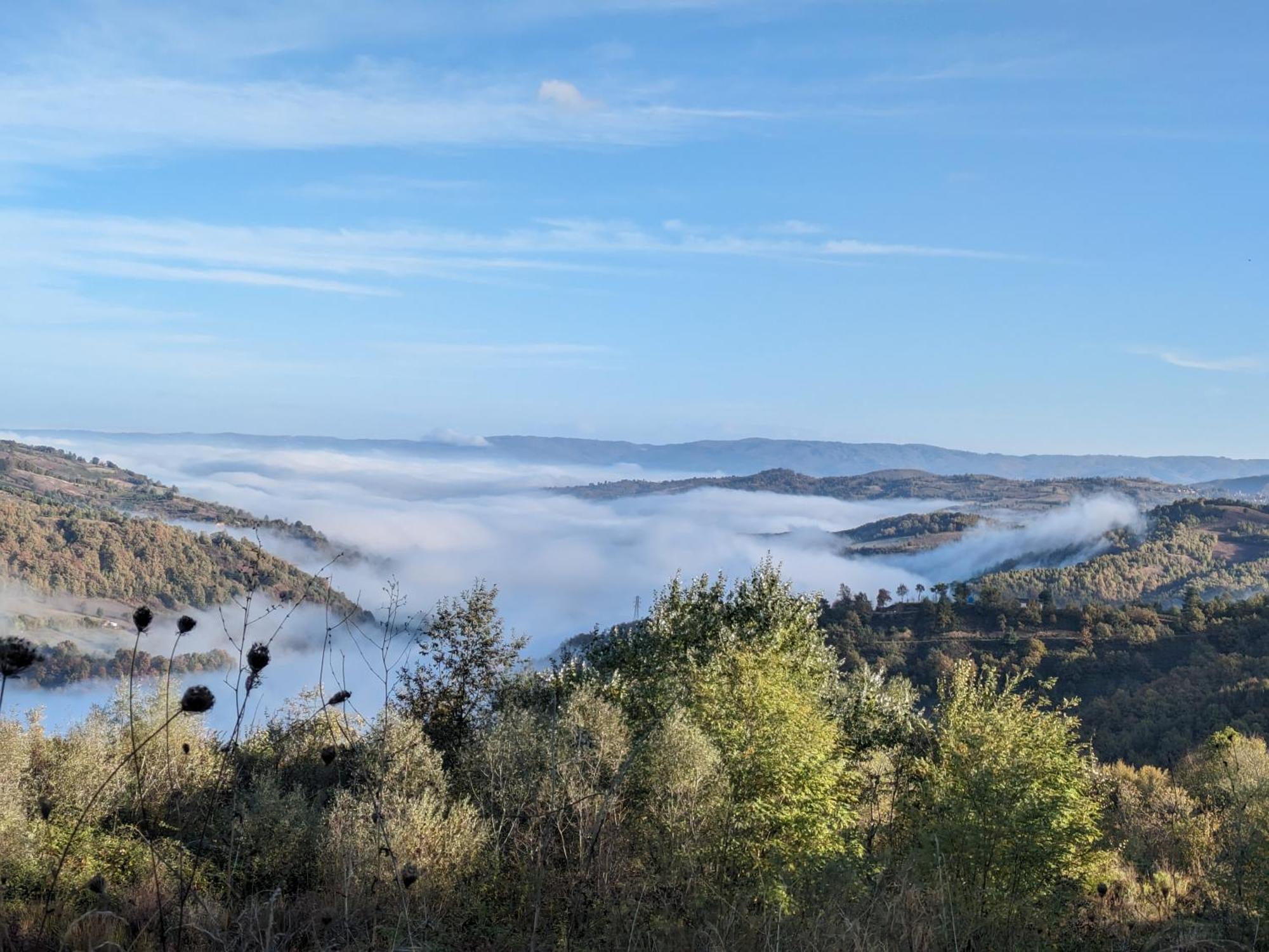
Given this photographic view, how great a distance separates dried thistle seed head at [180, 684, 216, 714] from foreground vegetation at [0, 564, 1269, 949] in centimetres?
25

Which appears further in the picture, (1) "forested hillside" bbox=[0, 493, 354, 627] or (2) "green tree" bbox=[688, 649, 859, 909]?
(1) "forested hillside" bbox=[0, 493, 354, 627]

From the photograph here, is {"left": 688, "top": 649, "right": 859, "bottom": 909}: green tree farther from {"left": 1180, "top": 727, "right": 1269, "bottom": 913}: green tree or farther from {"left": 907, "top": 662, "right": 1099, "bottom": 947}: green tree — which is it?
{"left": 1180, "top": 727, "right": 1269, "bottom": 913}: green tree

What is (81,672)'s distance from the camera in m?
155

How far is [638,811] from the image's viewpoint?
21.6 metres

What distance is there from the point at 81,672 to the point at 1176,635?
553 ft

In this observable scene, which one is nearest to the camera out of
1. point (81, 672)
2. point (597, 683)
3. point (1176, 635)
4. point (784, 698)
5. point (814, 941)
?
point (814, 941)

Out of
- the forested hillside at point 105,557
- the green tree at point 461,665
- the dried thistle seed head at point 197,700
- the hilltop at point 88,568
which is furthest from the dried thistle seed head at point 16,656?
the forested hillside at point 105,557

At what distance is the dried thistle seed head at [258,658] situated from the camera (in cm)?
323

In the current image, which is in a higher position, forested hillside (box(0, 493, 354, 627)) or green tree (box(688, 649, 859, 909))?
green tree (box(688, 649, 859, 909))

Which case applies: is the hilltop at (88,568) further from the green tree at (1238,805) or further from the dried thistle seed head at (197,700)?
the dried thistle seed head at (197,700)

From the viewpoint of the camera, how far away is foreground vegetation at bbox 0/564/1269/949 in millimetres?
6898

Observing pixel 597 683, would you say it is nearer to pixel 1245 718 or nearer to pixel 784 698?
pixel 784 698

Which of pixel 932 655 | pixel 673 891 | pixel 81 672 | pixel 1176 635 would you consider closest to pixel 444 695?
pixel 673 891

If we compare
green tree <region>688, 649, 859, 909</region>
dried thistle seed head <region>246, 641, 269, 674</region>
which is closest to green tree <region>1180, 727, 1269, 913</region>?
green tree <region>688, 649, 859, 909</region>
